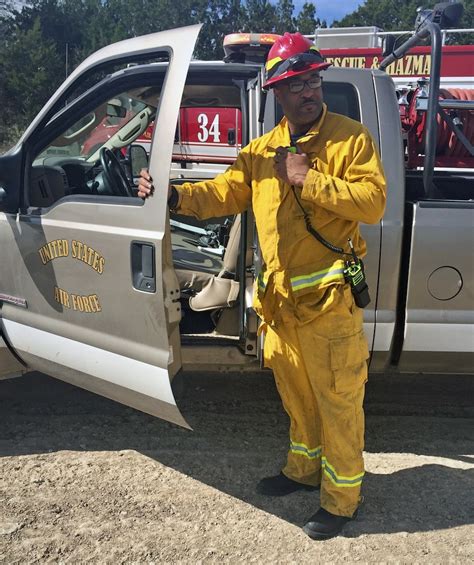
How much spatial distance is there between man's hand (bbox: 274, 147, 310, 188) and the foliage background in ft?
83.4

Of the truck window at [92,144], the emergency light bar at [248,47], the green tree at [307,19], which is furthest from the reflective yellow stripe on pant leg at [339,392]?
the green tree at [307,19]

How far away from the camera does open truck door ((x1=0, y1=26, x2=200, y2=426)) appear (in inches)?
97.3

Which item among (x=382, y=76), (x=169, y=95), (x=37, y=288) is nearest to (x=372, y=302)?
(x=382, y=76)

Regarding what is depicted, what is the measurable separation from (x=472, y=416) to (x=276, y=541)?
5.42 feet

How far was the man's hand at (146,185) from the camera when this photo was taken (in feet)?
7.99

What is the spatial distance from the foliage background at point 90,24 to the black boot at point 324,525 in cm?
2571

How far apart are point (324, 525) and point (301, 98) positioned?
1.66 metres

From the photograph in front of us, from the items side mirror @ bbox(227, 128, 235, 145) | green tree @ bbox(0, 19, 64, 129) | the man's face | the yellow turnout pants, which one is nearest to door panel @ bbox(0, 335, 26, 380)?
the yellow turnout pants

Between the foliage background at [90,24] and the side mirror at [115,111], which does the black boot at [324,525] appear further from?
the foliage background at [90,24]

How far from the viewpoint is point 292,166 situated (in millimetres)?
2279

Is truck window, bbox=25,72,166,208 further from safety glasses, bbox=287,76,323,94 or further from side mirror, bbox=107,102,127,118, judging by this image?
safety glasses, bbox=287,76,323,94

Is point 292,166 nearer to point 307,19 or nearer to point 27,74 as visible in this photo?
point 27,74

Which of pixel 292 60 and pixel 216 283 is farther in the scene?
pixel 216 283

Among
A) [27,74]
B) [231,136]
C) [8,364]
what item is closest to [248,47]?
[8,364]
